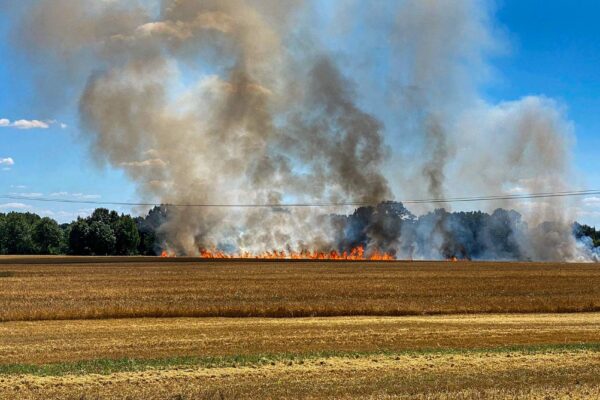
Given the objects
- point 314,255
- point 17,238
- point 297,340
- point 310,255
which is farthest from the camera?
point 17,238

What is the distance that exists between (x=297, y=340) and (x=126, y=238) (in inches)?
4895

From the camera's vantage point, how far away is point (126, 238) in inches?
5482

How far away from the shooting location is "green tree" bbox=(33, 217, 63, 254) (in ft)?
494

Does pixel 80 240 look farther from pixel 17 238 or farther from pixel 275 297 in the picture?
pixel 275 297

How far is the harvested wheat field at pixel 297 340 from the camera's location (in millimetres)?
14094

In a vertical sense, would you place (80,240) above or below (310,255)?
above

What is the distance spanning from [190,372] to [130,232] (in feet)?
424

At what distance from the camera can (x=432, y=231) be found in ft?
427

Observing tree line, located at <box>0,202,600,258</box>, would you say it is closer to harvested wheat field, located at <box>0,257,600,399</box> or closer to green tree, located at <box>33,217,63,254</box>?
green tree, located at <box>33,217,63,254</box>

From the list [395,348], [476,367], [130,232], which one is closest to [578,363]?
[476,367]

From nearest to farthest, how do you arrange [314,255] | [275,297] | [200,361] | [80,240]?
[200,361] < [275,297] < [314,255] < [80,240]

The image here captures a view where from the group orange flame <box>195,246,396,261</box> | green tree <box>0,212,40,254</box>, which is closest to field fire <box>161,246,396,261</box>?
orange flame <box>195,246,396,261</box>

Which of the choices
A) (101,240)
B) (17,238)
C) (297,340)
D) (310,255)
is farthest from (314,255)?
(297,340)

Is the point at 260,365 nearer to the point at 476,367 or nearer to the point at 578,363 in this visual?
Result: the point at 476,367
